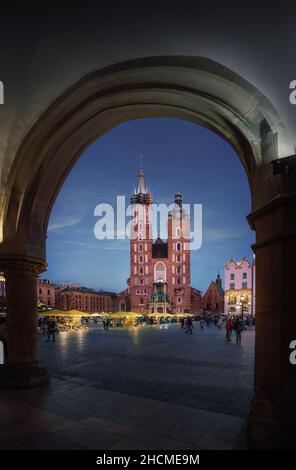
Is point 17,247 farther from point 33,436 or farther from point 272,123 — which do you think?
point 272,123

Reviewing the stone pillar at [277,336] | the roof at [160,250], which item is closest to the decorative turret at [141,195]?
the roof at [160,250]

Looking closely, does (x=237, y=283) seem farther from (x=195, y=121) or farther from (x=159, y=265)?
(x=195, y=121)

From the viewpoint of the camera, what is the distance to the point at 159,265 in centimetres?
8725

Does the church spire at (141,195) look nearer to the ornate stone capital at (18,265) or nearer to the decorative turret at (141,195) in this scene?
the decorative turret at (141,195)

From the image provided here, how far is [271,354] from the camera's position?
3.66 metres

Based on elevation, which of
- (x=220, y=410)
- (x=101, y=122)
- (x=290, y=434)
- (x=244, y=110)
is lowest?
(x=220, y=410)

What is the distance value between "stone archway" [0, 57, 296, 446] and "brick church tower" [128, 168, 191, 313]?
72759 millimetres

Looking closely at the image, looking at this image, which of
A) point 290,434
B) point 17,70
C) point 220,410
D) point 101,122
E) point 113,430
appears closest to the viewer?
point 290,434

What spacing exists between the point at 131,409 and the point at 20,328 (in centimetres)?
337

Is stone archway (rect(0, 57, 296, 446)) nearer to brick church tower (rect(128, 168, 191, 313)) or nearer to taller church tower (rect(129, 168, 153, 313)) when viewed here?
brick church tower (rect(128, 168, 191, 313))

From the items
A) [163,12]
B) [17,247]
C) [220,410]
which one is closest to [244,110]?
[163,12]

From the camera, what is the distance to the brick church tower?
80625mm

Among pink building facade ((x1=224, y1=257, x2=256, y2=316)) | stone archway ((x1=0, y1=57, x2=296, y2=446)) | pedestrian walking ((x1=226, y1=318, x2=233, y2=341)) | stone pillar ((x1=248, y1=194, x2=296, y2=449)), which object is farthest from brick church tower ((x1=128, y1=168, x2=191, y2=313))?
stone pillar ((x1=248, y1=194, x2=296, y2=449))

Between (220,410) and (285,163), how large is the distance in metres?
4.57
